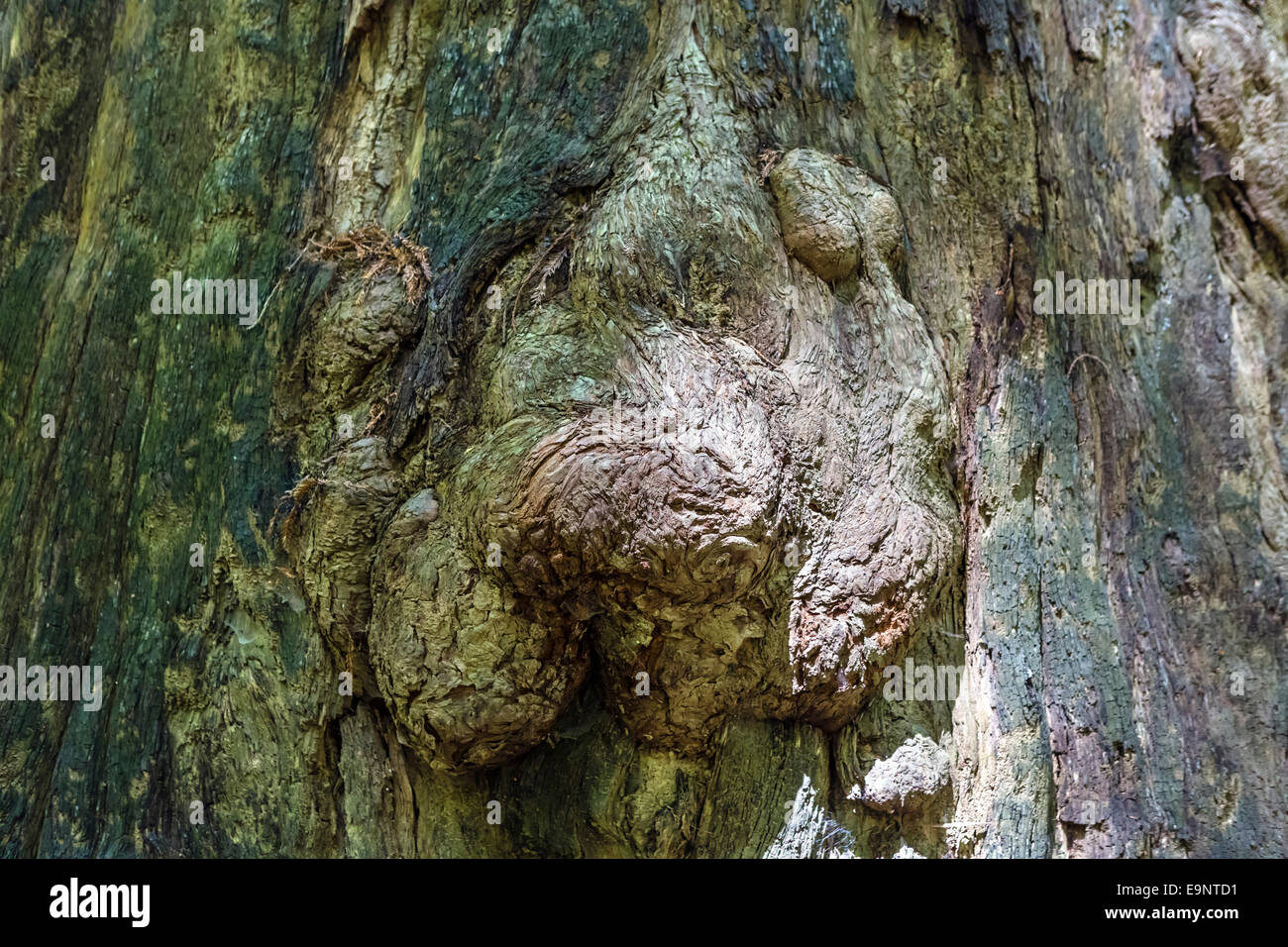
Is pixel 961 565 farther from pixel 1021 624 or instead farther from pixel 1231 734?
pixel 1231 734

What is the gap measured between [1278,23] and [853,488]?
5.54ft

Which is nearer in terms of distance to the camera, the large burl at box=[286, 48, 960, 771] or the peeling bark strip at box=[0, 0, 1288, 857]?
the large burl at box=[286, 48, 960, 771]

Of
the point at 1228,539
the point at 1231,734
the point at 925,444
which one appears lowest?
the point at 1231,734

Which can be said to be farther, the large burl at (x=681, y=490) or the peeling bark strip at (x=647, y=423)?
the peeling bark strip at (x=647, y=423)

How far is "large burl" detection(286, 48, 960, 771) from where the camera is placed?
7.32 feet

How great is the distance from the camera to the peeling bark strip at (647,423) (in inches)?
94.4

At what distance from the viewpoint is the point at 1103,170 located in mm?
2758

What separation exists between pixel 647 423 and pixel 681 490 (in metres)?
0.18

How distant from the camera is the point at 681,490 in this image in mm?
2195

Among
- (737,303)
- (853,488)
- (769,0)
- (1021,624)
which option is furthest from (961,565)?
(769,0)

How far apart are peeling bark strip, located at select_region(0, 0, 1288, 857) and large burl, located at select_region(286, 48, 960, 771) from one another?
0.04ft

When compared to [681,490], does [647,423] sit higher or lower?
higher

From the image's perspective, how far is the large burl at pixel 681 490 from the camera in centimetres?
223

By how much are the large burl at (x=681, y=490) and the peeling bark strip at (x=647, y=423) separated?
0.01m
